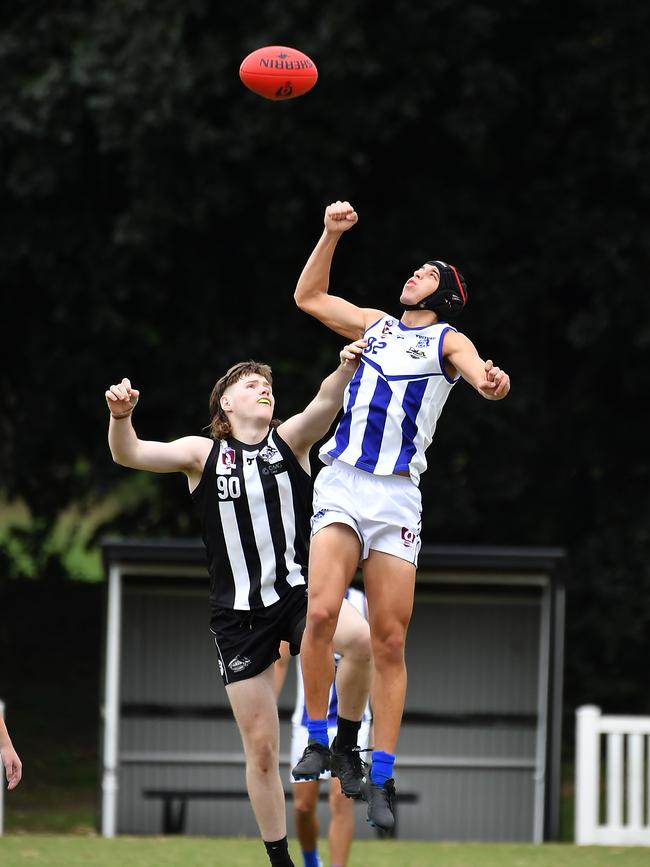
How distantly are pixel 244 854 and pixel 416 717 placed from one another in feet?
14.3

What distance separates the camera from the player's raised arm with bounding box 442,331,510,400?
6105mm

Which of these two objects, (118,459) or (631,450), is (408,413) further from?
(631,450)

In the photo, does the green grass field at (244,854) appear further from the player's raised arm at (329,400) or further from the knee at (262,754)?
the player's raised arm at (329,400)

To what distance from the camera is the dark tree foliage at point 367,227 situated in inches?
551

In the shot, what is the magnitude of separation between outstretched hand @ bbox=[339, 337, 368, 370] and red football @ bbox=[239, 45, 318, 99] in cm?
130

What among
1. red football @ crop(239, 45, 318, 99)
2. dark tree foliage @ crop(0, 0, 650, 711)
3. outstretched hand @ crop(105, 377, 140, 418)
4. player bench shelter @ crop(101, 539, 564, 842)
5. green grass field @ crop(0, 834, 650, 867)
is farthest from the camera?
player bench shelter @ crop(101, 539, 564, 842)

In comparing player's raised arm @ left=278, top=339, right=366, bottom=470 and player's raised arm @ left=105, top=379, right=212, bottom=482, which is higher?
player's raised arm @ left=278, top=339, right=366, bottom=470

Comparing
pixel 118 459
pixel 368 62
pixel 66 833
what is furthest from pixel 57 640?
pixel 118 459

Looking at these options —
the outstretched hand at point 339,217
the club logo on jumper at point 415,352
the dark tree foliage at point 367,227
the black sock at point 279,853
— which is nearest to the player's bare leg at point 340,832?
the black sock at point 279,853

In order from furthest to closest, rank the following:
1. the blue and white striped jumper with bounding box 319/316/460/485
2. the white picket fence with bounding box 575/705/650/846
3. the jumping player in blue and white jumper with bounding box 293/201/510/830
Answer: the white picket fence with bounding box 575/705/650/846 < the blue and white striped jumper with bounding box 319/316/460/485 < the jumping player in blue and white jumper with bounding box 293/201/510/830

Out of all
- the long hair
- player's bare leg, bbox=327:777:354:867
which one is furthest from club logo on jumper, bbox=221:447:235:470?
player's bare leg, bbox=327:777:354:867

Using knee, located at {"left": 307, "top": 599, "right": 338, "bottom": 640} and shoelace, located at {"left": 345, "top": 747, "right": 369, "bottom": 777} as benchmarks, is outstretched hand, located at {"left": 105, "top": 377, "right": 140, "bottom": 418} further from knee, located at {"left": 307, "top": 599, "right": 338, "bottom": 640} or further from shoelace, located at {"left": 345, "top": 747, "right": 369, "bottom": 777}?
shoelace, located at {"left": 345, "top": 747, "right": 369, "bottom": 777}

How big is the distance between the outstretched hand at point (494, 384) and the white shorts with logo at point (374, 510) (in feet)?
2.37

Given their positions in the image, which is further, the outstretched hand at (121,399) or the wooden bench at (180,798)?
the wooden bench at (180,798)
